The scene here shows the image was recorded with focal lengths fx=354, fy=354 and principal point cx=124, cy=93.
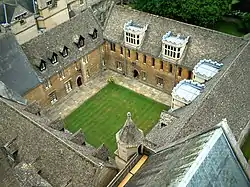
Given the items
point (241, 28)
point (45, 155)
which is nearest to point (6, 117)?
point (45, 155)

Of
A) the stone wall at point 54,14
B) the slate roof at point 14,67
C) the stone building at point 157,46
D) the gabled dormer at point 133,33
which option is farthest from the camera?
the stone wall at point 54,14

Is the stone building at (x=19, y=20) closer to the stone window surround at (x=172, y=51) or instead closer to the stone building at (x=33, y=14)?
the stone building at (x=33, y=14)

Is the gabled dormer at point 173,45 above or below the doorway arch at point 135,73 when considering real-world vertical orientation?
above

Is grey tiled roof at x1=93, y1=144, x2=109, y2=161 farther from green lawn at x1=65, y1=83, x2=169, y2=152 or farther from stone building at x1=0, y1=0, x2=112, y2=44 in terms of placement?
stone building at x1=0, y1=0, x2=112, y2=44

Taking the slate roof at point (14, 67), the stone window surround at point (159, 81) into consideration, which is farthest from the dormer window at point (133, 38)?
the slate roof at point (14, 67)

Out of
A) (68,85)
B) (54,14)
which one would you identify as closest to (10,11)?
(54,14)

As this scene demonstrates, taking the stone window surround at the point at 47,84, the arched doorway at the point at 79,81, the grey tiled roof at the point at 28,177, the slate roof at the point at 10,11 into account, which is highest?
the slate roof at the point at 10,11

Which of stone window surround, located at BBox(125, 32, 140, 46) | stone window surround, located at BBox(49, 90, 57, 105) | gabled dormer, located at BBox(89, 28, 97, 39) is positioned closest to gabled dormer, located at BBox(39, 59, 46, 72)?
stone window surround, located at BBox(49, 90, 57, 105)
